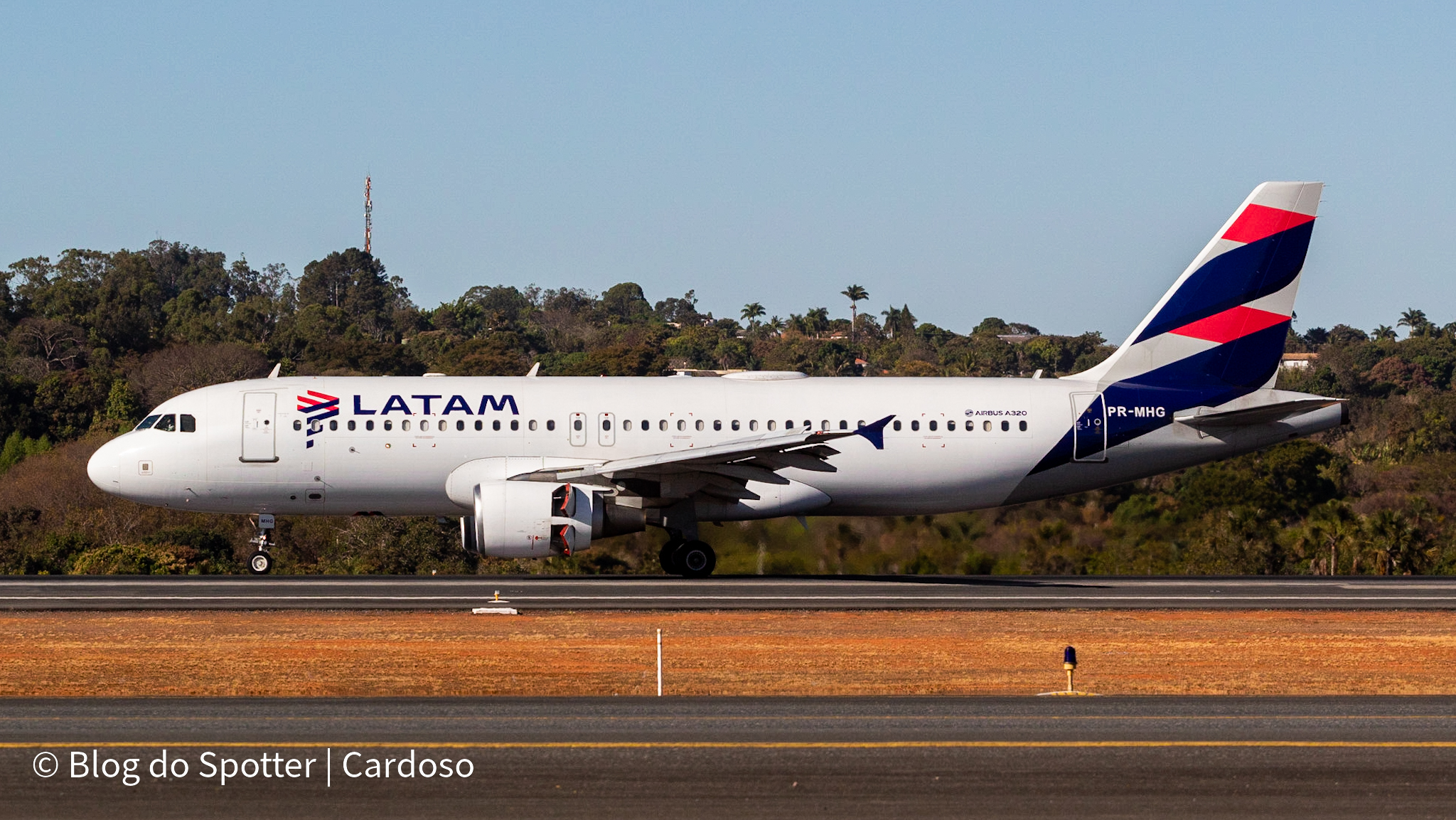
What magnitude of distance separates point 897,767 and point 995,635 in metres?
10.1

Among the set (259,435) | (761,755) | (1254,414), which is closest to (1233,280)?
(1254,414)

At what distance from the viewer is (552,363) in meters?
102

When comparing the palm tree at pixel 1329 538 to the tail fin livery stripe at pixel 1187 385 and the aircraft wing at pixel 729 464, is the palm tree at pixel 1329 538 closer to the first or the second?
the tail fin livery stripe at pixel 1187 385

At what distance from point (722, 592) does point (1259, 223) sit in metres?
13.6

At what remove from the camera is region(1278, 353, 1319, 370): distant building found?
124m

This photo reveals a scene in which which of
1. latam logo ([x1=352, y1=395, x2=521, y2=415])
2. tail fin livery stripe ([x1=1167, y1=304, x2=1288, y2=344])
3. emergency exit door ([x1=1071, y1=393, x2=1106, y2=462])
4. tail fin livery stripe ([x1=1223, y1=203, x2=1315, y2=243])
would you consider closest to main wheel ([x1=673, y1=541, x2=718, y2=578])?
latam logo ([x1=352, y1=395, x2=521, y2=415])

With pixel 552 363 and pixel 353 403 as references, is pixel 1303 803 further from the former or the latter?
pixel 552 363

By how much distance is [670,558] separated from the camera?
30781mm

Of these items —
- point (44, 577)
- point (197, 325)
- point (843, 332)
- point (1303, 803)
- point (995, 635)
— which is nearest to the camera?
point (1303, 803)

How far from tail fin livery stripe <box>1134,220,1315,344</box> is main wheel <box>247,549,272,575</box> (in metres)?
17.4

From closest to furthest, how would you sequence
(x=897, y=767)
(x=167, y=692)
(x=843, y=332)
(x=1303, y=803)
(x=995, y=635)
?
(x=1303, y=803) → (x=897, y=767) → (x=167, y=692) → (x=995, y=635) → (x=843, y=332)

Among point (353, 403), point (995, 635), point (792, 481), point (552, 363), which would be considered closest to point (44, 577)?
point (353, 403)

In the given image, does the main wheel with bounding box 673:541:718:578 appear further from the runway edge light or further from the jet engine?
the runway edge light

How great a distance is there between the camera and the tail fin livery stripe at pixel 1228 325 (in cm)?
3231
